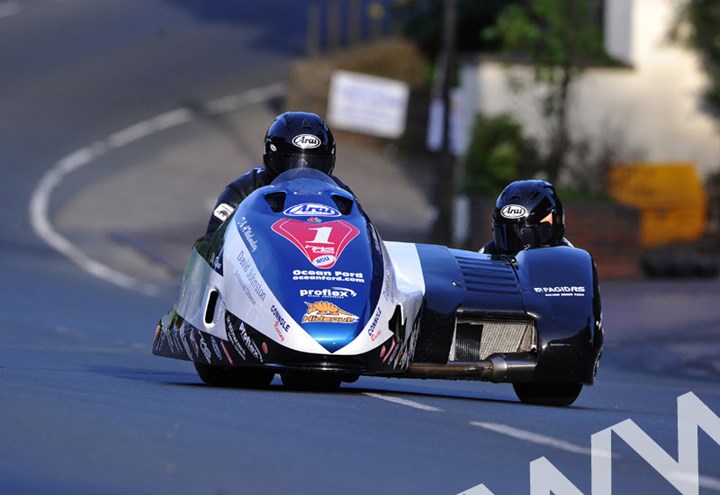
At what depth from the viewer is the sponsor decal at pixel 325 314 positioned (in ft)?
29.2

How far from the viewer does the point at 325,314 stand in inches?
352

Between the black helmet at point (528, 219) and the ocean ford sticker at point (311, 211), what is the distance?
5.74 ft

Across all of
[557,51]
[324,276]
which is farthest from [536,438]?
[557,51]

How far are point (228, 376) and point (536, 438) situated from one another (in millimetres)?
2757

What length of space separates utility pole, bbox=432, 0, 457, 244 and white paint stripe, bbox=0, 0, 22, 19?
794 inches

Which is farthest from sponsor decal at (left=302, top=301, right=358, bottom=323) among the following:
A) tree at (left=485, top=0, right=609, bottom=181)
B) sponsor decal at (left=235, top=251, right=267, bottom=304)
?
tree at (left=485, top=0, right=609, bottom=181)

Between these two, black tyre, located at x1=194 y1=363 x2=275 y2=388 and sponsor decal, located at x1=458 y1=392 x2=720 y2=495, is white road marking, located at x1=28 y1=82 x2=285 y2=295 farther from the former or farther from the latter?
sponsor decal, located at x1=458 y1=392 x2=720 y2=495

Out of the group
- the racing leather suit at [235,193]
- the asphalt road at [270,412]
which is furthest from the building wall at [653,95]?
the racing leather suit at [235,193]

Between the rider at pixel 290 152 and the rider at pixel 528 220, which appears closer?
the rider at pixel 290 152

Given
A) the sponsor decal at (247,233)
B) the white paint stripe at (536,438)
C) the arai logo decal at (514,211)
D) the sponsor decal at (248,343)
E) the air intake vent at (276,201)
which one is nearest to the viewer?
the white paint stripe at (536,438)

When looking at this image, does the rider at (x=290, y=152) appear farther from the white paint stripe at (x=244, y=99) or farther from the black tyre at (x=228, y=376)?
the white paint stripe at (x=244, y=99)

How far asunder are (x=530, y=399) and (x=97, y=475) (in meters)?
4.71

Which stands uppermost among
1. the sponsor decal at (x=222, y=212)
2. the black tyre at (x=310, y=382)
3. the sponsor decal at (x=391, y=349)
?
the sponsor decal at (x=222, y=212)

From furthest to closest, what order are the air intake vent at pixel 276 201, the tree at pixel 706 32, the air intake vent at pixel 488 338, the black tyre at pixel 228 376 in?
the tree at pixel 706 32 → the black tyre at pixel 228 376 → the air intake vent at pixel 488 338 → the air intake vent at pixel 276 201
